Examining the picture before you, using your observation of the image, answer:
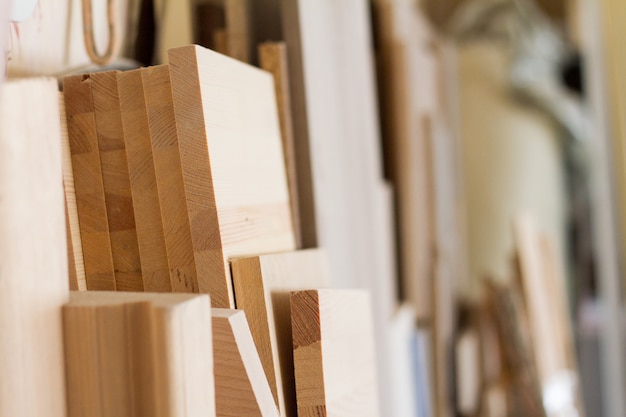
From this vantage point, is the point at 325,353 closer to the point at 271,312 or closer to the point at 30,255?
the point at 271,312

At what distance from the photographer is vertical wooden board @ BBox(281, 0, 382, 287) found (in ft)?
3.59

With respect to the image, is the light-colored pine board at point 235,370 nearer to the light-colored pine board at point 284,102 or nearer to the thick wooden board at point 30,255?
the thick wooden board at point 30,255

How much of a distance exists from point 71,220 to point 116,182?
0.23 ft

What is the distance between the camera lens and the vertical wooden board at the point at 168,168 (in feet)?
2.50

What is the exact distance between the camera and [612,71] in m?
2.24

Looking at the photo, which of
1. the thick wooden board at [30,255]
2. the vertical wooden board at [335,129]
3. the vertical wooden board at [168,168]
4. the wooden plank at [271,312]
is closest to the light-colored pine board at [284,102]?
the vertical wooden board at [335,129]

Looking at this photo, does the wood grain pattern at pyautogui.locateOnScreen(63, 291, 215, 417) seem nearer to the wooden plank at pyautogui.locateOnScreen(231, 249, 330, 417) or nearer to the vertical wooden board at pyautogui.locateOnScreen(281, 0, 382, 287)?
the wooden plank at pyautogui.locateOnScreen(231, 249, 330, 417)

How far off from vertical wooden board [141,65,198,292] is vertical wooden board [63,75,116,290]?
0.24 ft

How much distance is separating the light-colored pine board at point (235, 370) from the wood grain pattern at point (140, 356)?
0.06 m

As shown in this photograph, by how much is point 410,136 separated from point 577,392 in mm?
1148

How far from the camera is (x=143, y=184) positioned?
2.56 ft

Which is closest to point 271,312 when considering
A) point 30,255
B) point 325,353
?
point 325,353

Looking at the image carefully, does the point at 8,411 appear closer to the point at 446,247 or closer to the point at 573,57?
the point at 446,247

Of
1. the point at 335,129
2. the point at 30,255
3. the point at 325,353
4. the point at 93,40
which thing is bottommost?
the point at 325,353
